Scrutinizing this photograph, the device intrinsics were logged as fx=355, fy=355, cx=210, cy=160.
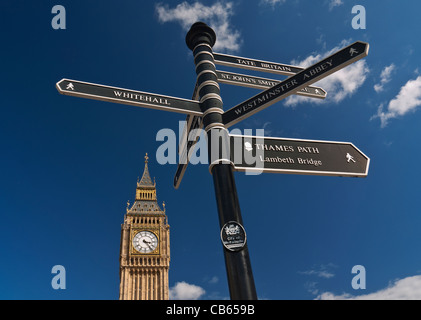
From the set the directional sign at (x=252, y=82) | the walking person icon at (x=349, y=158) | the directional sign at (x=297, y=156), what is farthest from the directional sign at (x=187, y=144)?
the walking person icon at (x=349, y=158)

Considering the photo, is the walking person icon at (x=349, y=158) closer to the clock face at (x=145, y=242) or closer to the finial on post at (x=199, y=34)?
the finial on post at (x=199, y=34)

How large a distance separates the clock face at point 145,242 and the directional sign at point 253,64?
4938 centimetres

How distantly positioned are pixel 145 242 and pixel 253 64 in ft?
163

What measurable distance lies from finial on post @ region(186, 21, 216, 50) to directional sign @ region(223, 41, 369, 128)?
171cm

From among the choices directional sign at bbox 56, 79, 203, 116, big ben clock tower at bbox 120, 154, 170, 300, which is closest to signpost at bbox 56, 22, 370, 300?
directional sign at bbox 56, 79, 203, 116

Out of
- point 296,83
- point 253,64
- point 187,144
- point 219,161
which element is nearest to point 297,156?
point 296,83

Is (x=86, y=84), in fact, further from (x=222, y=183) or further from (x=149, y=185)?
(x=149, y=185)

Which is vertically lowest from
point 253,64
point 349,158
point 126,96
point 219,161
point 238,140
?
point 219,161

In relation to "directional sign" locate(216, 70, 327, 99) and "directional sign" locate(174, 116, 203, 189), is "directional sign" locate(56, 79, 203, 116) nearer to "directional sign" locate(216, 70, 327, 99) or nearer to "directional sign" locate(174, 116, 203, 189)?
"directional sign" locate(174, 116, 203, 189)

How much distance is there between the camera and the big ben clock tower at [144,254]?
50.4 m

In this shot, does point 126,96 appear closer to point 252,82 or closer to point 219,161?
point 219,161

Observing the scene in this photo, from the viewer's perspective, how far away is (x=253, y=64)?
22.9 feet

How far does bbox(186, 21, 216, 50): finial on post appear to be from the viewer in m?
6.39
